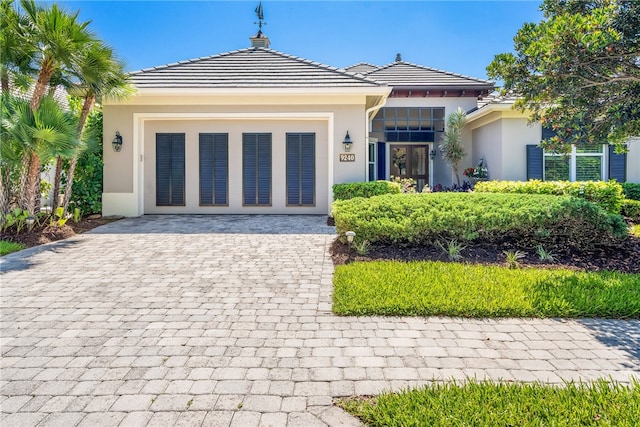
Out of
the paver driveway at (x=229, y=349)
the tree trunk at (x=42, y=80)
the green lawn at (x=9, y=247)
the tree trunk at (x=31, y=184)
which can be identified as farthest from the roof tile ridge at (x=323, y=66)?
the green lawn at (x=9, y=247)

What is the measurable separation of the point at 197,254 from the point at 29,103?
4984 mm

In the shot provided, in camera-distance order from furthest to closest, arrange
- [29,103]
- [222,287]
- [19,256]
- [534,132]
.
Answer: [534,132]
[29,103]
[19,256]
[222,287]

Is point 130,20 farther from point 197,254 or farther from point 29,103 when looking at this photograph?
point 197,254

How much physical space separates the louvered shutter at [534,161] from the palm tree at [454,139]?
266 centimetres

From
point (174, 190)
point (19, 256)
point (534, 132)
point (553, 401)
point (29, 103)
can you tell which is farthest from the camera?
point (534, 132)

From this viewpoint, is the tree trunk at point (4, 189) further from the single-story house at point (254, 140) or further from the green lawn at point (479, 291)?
the green lawn at point (479, 291)

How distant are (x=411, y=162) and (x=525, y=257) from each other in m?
10.1

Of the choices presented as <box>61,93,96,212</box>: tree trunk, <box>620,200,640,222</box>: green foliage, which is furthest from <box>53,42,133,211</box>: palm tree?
<box>620,200,640,222</box>: green foliage

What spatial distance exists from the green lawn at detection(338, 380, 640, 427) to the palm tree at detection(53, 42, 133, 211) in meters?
8.87

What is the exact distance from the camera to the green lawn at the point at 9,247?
6.74 m

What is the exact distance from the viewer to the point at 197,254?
263 inches

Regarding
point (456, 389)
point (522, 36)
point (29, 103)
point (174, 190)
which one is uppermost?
point (522, 36)

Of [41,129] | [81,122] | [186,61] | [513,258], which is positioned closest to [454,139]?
[513,258]

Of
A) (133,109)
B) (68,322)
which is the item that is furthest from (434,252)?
(133,109)
